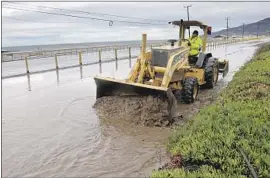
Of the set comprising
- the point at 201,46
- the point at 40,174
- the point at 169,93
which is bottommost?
the point at 40,174

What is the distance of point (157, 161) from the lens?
611 cm

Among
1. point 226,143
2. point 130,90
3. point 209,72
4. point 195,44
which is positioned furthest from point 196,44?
point 226,143

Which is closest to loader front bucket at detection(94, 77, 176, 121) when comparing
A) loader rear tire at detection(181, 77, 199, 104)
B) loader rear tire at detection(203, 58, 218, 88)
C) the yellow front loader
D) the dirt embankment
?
the yellow front loader

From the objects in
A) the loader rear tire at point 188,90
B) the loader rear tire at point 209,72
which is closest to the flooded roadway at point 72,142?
the loader rear tire at point 188,90

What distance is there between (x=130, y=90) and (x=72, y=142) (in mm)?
2417

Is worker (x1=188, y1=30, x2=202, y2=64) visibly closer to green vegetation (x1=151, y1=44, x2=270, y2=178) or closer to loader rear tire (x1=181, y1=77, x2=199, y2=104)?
loader rear tire (x1=181, y1=77, x2=199, y2=104)

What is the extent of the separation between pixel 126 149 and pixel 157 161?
905 millimetres

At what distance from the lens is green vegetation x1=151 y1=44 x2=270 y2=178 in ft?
14.9

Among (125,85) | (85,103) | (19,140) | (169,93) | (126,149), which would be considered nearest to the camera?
(126,149)

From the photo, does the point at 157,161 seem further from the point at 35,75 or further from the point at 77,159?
the point at 35,75

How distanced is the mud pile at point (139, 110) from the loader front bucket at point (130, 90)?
12 centimetres

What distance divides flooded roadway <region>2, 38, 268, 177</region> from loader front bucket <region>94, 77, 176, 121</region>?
0.66m

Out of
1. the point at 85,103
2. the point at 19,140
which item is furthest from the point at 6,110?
the point at 19,140

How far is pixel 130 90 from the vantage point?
9008 mm
